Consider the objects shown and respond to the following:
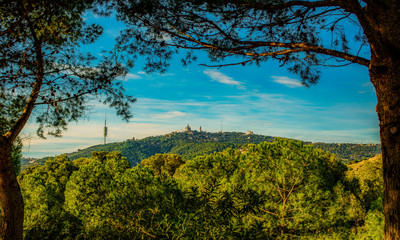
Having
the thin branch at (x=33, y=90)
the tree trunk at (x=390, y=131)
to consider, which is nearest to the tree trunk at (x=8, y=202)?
the thin branch at (x=33, y=90)

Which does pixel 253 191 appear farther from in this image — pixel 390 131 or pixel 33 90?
pixel 33 90

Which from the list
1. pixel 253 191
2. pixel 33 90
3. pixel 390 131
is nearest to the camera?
pixel 390 131

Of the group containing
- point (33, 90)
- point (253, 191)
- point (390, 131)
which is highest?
point (33, 90)

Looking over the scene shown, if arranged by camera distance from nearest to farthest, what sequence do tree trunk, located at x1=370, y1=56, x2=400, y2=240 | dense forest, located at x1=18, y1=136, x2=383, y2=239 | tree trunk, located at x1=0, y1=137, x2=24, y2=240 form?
tree trunk, located at x1=370, y1=56, x2=400, y2=240 < tree trunk, located at x1=0, y1=137, x2=24, y2=240 < dense forest, located at x1=18, y1=136, x2=383, y2=239

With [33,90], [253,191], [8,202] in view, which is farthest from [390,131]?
[33,90]

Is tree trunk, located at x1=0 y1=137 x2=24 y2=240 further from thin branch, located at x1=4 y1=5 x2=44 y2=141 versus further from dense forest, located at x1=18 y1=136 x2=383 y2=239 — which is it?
dense forest, located at x1=18 y1=136 x2=383 y2=239

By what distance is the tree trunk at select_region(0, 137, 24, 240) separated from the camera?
3.74 m

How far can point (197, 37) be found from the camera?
4.03 metres

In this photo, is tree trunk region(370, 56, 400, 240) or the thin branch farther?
the thin branch

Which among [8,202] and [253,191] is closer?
[8,202]

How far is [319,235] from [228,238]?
503 centimetres

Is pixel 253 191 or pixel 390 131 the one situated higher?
pixel 390 131

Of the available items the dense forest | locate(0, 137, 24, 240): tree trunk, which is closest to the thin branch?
locate(0, 137, 24, 240): tree trunk

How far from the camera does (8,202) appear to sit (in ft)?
12.3
